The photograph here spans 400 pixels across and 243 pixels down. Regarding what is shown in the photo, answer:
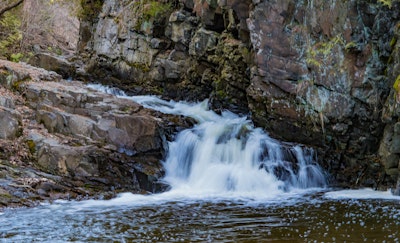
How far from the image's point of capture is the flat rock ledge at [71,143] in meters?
10.5

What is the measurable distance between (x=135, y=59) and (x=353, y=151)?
11.9 metres

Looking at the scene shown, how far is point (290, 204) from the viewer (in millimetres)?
9906

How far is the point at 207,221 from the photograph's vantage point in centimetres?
820

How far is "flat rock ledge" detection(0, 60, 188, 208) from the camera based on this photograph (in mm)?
10484

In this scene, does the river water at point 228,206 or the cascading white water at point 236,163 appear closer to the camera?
Result: the river water at point 228,206

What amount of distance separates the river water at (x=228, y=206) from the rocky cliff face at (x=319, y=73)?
80cm

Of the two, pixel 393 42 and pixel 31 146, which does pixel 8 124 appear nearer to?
pixel 31 146

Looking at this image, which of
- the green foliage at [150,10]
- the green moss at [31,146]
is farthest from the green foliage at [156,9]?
the green moss at [31,146]

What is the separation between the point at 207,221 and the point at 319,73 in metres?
6.71

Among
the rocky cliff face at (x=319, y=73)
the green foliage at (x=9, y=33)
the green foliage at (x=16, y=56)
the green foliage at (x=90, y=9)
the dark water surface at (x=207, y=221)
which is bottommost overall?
the dark water surface at (x=207, y=221)

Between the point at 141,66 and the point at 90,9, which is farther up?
the point at 90,9

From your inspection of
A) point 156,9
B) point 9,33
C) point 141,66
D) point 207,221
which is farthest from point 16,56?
point 207,221

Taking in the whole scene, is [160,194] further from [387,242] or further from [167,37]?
[167,37]

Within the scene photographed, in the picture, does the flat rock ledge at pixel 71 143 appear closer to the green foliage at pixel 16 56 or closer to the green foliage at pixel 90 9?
the green foliage at pixel 16 56
